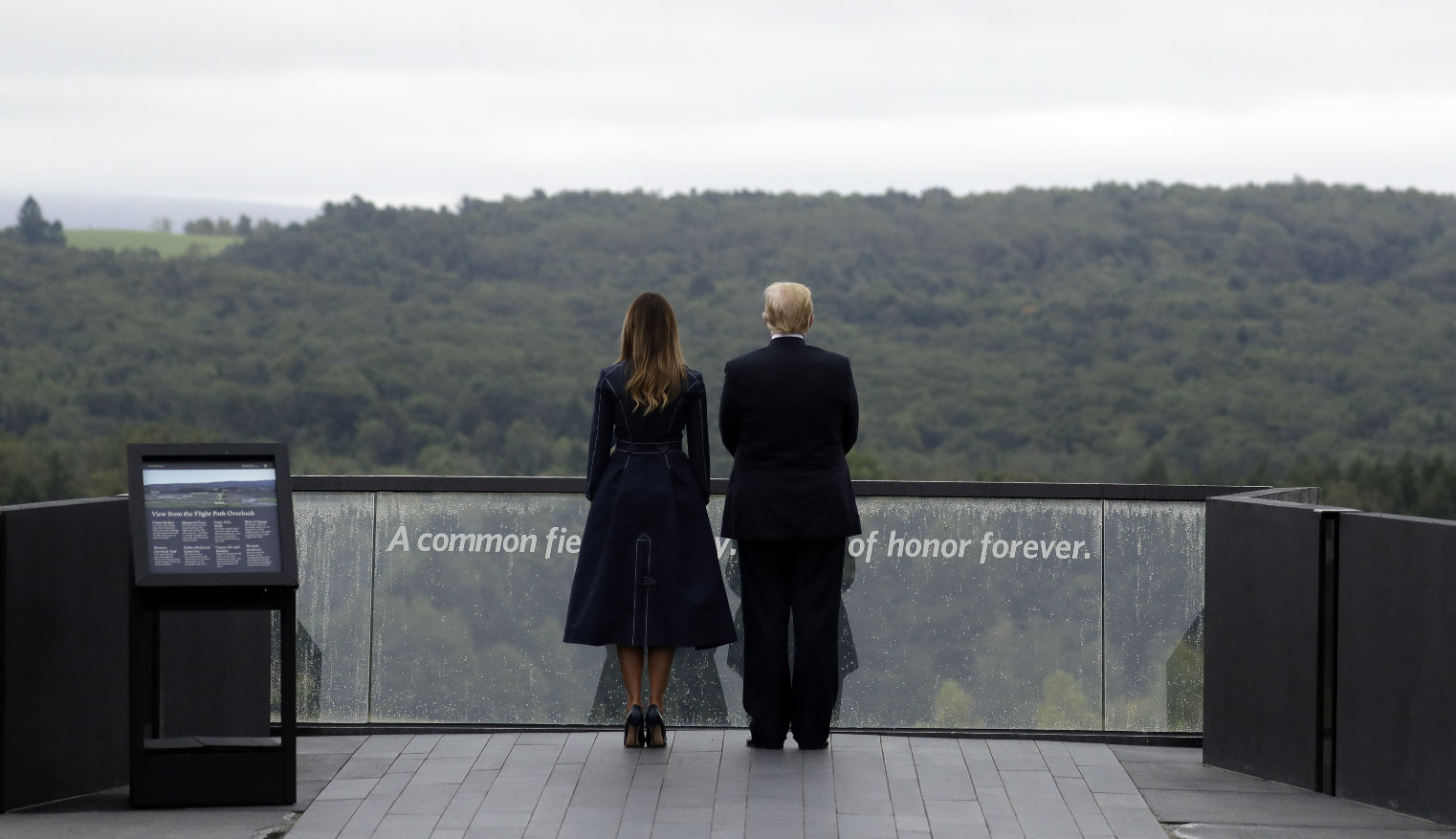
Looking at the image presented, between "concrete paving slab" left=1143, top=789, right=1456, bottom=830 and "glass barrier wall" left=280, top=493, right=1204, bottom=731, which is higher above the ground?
"glass barrier wall" left=280, top=493, right=1204, bottom=731

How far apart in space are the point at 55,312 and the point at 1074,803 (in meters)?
63.8

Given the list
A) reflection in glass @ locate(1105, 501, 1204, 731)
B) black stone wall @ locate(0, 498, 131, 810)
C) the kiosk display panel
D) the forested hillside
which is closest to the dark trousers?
reflection in glass @ locate(1105, 501, 1204, 731)

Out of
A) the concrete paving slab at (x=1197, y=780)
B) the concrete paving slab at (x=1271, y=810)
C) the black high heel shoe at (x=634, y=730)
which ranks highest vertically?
the black high heel shoe at (x=634, y=730)

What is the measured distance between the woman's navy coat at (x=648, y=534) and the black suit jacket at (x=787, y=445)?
143 millimetres

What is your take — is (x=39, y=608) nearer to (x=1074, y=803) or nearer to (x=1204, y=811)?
(x=1074, y=803)

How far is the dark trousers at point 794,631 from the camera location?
6.14m

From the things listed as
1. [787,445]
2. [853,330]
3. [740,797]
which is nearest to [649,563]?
[787,445]

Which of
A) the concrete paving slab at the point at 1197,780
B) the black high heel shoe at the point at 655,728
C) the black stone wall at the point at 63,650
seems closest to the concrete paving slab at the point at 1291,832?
the concrete paving slab at the point at 1197,780

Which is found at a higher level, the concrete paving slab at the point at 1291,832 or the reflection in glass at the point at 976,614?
the reflection in glass at the point at 976,614

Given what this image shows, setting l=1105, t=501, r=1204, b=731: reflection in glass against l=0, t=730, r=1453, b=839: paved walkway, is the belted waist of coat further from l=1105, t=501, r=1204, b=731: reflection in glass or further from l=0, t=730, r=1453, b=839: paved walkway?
l=1105, t=501, r=1204, b=731: reflection in glass

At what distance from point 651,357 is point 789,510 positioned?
0.72 meters

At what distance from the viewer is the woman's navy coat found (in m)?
6.10

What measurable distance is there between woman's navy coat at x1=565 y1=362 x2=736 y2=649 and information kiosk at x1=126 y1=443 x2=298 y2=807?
1125 mm

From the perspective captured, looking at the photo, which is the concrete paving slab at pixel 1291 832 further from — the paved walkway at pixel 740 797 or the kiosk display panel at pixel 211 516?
the kiosk display panel at pixel 211 516
